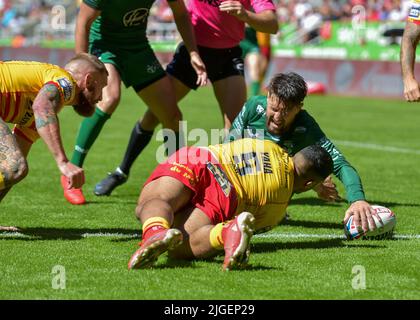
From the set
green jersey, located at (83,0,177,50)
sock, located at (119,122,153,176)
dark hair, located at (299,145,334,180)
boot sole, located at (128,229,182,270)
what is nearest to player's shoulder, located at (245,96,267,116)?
dark hair, located at (299,145,334,180)

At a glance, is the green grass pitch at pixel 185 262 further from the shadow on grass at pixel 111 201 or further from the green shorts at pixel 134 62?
the green shorts at pixel 134 62

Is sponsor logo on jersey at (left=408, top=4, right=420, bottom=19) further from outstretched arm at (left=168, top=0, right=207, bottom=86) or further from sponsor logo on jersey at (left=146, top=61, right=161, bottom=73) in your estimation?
sponsor logo on jersey at (left=146, top=61, right=161, bottom=73)

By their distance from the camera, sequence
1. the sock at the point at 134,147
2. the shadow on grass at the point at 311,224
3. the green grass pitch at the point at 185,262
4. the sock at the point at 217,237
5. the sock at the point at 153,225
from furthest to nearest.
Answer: the sock at the point at 134,147, the shadow on grass at the point at 311,224, the sock at the point at 217,237, the sock at the point at 153,225, the green grass pitch at the point at 185,262

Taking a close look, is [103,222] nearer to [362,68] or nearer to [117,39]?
[117,39]

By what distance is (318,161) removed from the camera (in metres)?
6.18

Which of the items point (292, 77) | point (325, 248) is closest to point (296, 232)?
point (325, 248)

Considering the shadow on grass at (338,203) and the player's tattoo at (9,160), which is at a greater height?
the player's tattoo at (9,160)

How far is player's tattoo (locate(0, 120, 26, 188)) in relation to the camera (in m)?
5.87

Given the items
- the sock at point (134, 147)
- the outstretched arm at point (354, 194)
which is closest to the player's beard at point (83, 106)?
the outstretched arm at point (354, 194)

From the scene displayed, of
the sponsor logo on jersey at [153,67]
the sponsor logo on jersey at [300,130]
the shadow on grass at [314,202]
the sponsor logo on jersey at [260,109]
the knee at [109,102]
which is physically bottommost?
the shadow on grass at [314,202]

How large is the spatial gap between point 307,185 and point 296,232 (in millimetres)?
859

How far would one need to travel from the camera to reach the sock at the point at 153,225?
548 centimetres

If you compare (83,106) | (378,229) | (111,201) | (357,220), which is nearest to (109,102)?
(111,201)
